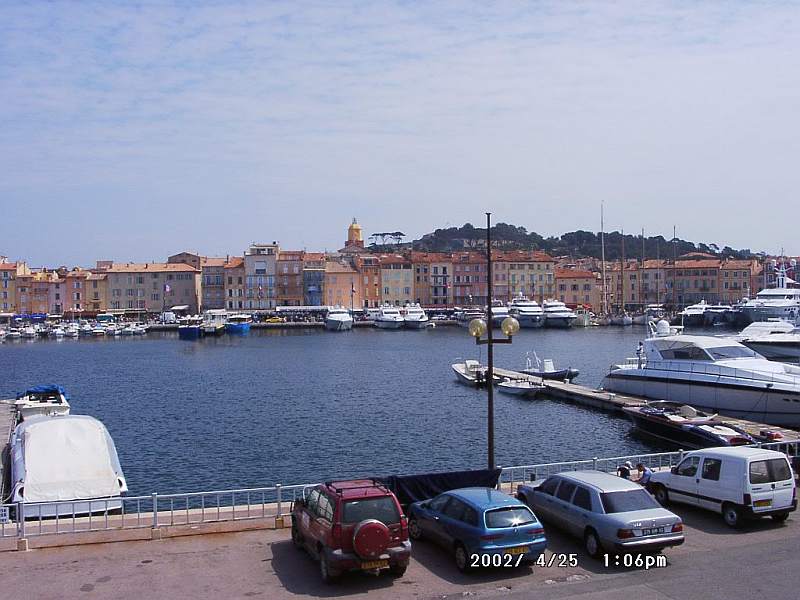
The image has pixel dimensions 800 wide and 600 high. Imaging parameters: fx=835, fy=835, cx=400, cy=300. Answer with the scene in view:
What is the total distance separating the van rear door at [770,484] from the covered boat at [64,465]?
14749 millimetres

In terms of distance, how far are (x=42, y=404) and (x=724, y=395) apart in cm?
3082

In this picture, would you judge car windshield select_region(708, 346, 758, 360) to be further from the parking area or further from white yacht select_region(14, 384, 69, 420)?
Answer: white yacht select_region(14, 384, 69, 420)

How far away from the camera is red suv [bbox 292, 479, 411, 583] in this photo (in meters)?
11.9

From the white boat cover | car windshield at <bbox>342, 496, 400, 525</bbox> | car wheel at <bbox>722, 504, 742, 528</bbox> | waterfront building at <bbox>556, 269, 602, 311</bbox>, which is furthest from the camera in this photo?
waterfront building at <bbox>556, 269, 602, 311</bbox>

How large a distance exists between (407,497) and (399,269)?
137 m

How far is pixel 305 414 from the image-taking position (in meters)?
44.8

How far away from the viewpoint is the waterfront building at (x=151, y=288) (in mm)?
149875

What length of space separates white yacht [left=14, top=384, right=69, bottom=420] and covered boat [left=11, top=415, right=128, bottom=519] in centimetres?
1122

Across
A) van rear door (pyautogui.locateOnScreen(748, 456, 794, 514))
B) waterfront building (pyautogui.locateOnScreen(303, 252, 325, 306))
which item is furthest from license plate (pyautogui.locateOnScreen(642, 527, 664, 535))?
waterfront building (pyautogui.locateOnScreen(303, 252, 325, 306))

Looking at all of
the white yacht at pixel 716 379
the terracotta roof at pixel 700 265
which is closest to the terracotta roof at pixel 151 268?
the terracotta roof at pixel 700 265

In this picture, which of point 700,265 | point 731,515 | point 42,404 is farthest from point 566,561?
point 700,265

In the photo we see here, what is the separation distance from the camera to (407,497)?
53.8 feet

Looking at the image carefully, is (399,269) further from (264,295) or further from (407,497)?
(407,497)

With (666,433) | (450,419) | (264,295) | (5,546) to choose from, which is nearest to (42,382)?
(450,419)
